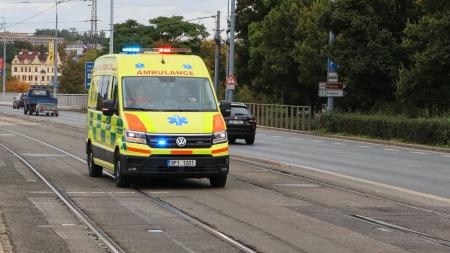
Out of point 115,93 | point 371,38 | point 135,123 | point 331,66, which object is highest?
point 371,38

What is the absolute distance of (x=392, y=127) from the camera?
37.3m

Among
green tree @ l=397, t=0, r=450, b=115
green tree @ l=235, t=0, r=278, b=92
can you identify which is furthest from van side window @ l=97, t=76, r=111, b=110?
green tree @ l=235, t=0, r=278, b=92

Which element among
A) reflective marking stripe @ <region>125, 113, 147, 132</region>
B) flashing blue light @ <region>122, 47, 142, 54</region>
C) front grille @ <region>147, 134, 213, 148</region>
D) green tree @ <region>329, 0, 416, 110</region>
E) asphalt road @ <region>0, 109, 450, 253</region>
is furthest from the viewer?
green tree @ <region>329, 0, 416, 110</region>

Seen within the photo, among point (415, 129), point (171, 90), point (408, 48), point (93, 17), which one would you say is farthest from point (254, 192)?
point (93, 17)

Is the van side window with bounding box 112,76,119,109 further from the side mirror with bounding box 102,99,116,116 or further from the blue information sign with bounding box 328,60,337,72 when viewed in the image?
the blue information sign with bounding box 328,60,337,72

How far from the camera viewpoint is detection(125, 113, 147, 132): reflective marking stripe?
557 inches

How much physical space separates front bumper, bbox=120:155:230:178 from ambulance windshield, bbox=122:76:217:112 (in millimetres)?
1037

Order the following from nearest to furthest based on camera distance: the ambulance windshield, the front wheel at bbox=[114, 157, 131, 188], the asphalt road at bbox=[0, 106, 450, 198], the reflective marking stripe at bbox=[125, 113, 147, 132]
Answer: the reflective marking stripe at bbox=[125, 113, 147, 132] → the front wheel at bbox=[114, 157, 131, 188] → the ambulance windshield → the asphalt road at bbox=[0, 106, 450, 198]

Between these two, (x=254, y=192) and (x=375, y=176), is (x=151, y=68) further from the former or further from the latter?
(x=375, y=176)

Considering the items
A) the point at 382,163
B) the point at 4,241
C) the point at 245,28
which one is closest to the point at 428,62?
the point at 382,163

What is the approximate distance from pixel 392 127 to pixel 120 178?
2466 cm

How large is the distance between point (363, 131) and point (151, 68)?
86.0 ft

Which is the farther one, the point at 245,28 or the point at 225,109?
the point at 245,28

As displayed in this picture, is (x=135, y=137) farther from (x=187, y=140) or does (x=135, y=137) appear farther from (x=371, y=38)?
(x=371, y=38)
